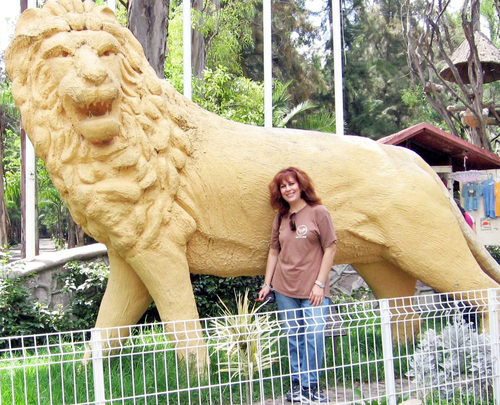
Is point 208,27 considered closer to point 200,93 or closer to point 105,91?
point 200,93

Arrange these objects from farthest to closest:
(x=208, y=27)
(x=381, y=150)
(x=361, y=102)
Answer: (x=361, y=102), (x=208, y=27), (x=381, y=150)

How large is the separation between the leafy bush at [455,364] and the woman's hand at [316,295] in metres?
0.66

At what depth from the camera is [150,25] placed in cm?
612

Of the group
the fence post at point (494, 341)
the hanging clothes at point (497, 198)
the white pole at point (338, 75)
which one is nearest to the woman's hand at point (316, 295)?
the fence post at point (494, 341)

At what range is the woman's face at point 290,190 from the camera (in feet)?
12.2

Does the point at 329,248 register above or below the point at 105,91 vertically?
below

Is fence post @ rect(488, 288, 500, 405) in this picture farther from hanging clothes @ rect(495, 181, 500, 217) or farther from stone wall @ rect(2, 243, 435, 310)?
stone wall @ rect(2, 243, 435, 310)

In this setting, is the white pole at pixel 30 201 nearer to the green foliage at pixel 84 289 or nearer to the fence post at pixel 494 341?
the green foliage at pixel 84 289

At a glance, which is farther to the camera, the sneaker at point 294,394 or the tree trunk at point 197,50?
the tree trunk at point 197,50

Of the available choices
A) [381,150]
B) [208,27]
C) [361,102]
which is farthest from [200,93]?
[361,102]

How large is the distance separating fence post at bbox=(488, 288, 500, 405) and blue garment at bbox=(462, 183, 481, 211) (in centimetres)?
382

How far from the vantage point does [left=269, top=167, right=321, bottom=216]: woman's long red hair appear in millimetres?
3754

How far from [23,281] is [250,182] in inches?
120

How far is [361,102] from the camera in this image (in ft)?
74.4
